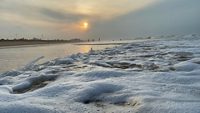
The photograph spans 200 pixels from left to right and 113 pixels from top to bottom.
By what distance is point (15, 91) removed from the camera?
15.0 feet

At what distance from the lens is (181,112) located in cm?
279

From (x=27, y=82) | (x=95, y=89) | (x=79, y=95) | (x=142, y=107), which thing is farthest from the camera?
(x=27, y=82)

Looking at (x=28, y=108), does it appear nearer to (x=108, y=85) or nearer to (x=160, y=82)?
(x=108, y=85)

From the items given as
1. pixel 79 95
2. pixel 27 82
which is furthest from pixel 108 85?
Answer: pixel 27 82

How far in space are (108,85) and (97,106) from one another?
0.86m

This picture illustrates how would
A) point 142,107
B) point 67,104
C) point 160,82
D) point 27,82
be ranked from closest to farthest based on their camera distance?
1. point 142,107
2. point 67,104
3. point 160,82
4. point 27,82

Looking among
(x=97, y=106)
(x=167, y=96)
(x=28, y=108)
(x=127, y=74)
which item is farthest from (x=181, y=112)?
(x=127, y=74)

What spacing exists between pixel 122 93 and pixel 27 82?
229cm

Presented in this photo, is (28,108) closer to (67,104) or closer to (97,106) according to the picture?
(67,104)

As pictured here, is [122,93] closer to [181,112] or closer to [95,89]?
[95,89]

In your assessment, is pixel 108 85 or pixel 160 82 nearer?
pixel 108 85

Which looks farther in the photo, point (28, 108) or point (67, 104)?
point (67, 104)

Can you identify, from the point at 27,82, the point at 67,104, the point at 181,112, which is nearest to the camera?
the point at 181,112

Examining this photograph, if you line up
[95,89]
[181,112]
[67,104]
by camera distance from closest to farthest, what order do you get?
[181,112] → [67,104] → [95,89]
